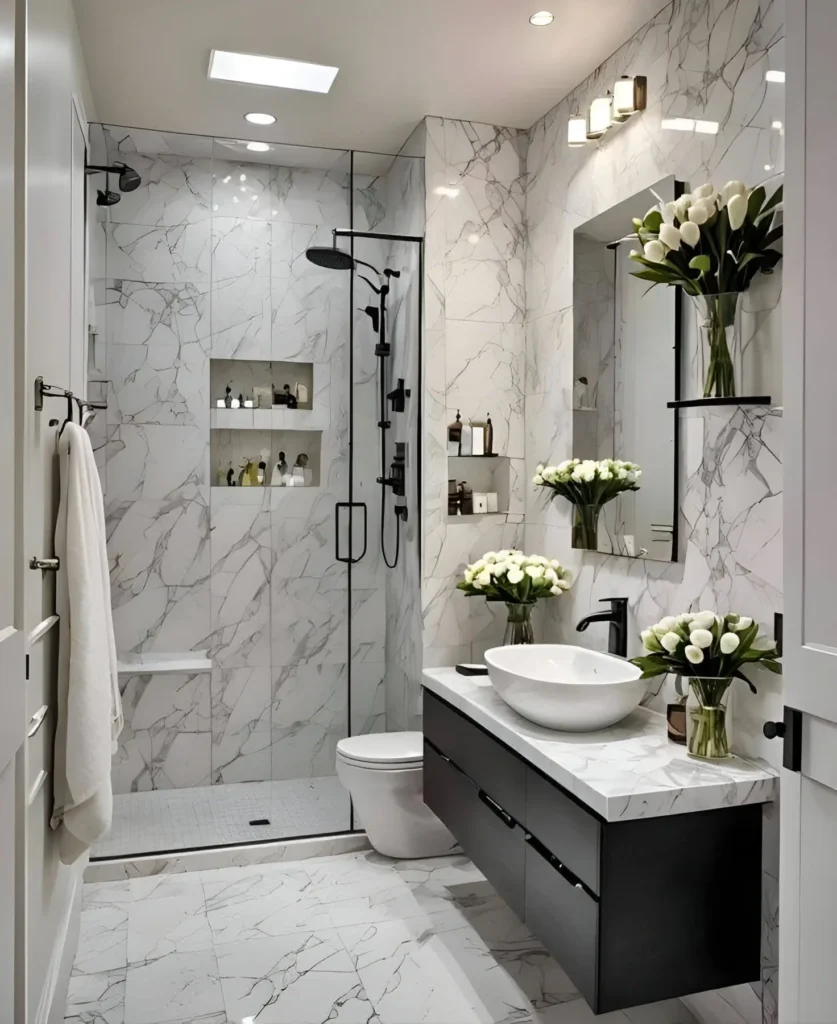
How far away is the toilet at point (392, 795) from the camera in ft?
10.3

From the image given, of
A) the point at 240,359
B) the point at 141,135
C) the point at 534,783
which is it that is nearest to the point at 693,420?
the point at 534,783

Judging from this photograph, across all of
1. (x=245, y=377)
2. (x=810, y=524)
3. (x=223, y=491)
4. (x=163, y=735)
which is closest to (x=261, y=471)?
(x=223, y=491)

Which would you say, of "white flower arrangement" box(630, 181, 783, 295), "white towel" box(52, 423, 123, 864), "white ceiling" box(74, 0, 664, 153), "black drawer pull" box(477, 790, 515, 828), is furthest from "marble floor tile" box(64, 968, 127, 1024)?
"white ceiling" box(74, 0, 664, 153)

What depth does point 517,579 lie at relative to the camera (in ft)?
9.98

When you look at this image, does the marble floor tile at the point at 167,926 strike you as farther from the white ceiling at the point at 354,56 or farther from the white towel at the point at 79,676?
the white ceiling at the point at 354,56

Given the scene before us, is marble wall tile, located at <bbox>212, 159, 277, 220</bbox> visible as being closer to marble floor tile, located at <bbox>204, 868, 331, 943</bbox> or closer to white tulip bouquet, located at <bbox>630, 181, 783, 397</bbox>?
white tulip bouquet, located at <bbox>630, 181, 783, 397</bbox>

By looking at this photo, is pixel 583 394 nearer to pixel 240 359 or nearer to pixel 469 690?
pixel 469 690

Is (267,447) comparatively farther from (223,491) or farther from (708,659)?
(708,659)

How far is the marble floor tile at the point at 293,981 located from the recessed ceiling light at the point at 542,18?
298 cm

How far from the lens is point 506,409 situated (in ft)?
11.5

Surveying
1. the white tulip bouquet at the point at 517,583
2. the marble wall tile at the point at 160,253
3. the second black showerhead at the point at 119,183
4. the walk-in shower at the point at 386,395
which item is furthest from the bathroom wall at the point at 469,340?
the second black showerhead at the point at 119,183

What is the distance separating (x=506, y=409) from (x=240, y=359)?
1.10 meters

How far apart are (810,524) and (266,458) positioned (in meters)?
2.33

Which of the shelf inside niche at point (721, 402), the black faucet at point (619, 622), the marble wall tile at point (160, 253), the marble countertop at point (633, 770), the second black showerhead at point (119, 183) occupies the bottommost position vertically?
the marble countertop at point (633, 770)
